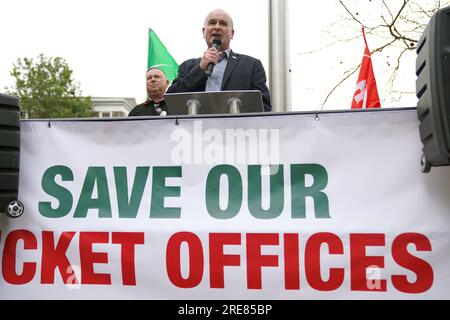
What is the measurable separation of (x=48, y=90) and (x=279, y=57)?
33071 mm

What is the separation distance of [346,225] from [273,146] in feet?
1.67

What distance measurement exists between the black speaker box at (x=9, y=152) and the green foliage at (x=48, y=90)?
109ft

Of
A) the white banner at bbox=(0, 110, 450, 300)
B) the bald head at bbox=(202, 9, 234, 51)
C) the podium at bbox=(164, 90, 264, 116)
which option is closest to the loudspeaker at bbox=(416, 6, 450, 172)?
the white banner at bbox=(0, 110, 450, 300)

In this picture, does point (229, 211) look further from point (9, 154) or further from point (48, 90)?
point (48, 90)

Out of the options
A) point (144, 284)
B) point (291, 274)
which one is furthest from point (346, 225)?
point (144, 284)

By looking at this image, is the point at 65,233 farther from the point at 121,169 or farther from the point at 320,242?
the point at 320,242

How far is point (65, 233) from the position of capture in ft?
9.93

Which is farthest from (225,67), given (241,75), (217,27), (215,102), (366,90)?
(366,90)

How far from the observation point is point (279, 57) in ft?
18.2

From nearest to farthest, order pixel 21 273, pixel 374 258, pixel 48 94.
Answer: pixel 374 258 → pixel 21 273 → pixel 48 94

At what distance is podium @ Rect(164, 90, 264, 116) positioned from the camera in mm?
3018

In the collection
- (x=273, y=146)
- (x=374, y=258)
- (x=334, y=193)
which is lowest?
(x=374, y=258)

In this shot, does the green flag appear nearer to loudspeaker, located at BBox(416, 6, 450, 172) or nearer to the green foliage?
loudspeaker, located at BBox(416, 6, 450, 172)

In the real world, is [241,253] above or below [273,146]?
below
